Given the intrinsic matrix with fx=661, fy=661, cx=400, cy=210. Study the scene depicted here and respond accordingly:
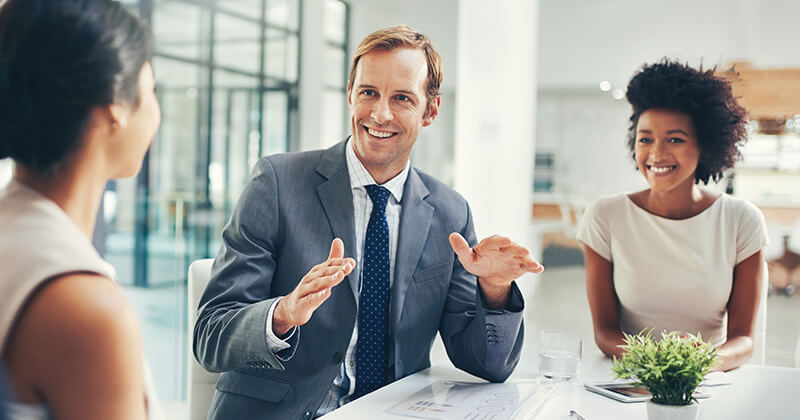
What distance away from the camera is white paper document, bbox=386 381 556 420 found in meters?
1.22

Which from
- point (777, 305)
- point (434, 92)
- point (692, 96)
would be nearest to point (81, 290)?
point (434, 92)

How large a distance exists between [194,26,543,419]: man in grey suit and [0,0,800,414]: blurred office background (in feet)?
9.11

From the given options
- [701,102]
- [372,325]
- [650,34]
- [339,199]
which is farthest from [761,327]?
[650,34]

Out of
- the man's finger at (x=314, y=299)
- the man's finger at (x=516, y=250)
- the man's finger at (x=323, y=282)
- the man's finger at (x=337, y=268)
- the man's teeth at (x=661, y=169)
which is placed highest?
the man's teeth at (x=661, y=169)

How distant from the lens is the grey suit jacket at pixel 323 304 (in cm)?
145

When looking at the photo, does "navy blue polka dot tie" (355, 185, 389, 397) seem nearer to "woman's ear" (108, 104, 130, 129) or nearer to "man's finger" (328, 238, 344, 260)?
"man's finger" (328, 238, 344, 260)

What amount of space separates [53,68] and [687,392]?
1.04m

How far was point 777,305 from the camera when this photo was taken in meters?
4.99

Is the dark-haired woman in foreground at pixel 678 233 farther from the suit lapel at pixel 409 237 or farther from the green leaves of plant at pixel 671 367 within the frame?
the green leaves of plant at pixel 671 367

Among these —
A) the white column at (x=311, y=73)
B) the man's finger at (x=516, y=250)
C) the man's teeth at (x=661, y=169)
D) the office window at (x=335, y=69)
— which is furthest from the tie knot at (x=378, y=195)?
the office window at (x=335, y=69)

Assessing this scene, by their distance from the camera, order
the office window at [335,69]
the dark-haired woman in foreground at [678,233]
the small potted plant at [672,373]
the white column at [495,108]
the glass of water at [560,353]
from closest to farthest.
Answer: the small potted plant at [672,373]
the glass of water at [560,353]
the dark-haired woman in foreground at [678,233]
the white column at [495,108]
the office window at [335,69]

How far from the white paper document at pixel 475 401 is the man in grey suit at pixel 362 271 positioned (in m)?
0.08

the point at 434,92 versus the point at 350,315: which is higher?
the point at 434,92

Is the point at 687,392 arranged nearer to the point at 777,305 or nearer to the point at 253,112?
the point at 777,305
